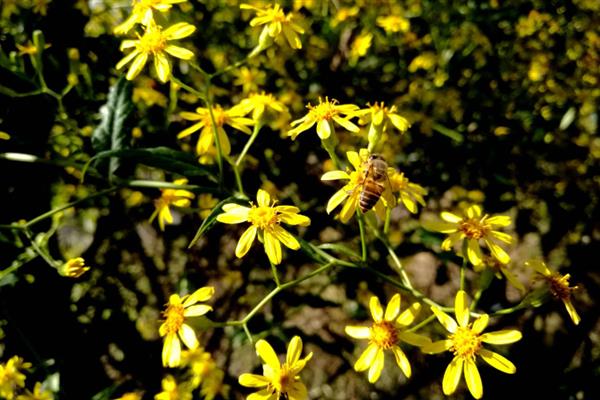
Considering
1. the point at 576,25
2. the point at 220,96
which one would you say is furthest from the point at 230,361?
the point at 576,25

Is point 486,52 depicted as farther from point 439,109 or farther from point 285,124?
point 285,124

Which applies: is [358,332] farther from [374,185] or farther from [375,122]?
[375,122]

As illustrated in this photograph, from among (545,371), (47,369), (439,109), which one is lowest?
(545,371)

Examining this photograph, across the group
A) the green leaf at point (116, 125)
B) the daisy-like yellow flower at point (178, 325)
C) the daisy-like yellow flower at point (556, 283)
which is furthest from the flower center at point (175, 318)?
the daisy-like yellow flower at point (556, 283)

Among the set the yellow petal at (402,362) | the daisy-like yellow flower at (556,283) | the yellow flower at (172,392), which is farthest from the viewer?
the yellow flower at (172,392)

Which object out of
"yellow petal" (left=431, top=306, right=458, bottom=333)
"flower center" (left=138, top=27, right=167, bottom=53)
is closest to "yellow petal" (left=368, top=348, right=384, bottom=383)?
"yellow petal" (left=431, top=306, right=458, bottom=333)

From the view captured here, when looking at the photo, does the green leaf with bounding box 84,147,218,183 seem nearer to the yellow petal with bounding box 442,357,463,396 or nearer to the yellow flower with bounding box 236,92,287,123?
the yellow flower with bounding box 236,92,287,123

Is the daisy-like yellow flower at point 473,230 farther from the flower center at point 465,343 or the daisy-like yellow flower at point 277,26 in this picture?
the daisy-like yellow flower at point 277,26
